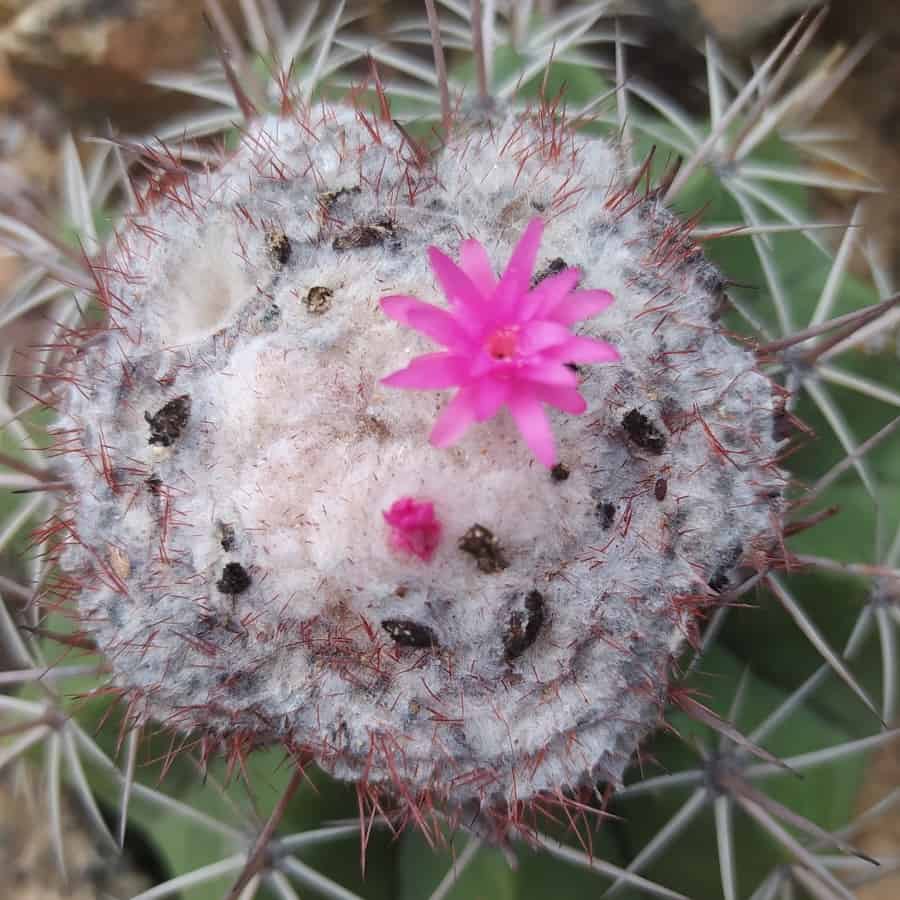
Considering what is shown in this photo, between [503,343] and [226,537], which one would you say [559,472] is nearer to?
[503,343]

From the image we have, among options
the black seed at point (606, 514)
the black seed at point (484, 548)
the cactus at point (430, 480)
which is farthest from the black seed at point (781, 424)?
the black seed at point (484, 548)

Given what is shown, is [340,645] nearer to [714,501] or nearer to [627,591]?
[627,591]

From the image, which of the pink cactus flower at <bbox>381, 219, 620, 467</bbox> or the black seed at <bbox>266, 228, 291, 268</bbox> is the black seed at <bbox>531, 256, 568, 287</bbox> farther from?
the black seed at <bbox>266, 228, 291, 268</bbox>

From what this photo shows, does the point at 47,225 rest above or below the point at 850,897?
above

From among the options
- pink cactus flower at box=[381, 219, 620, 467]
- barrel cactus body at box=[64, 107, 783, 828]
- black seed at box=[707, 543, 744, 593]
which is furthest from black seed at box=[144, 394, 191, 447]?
black seed at box=[707, 543, 744, 593]

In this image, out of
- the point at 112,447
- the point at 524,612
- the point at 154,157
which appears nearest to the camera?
the point at 524,612

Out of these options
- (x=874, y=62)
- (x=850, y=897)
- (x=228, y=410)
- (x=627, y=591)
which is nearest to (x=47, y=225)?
(x=228, y=410)

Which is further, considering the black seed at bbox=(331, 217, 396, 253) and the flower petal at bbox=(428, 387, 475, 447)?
the black seed at bbox=(331, 217, 396, 253)
